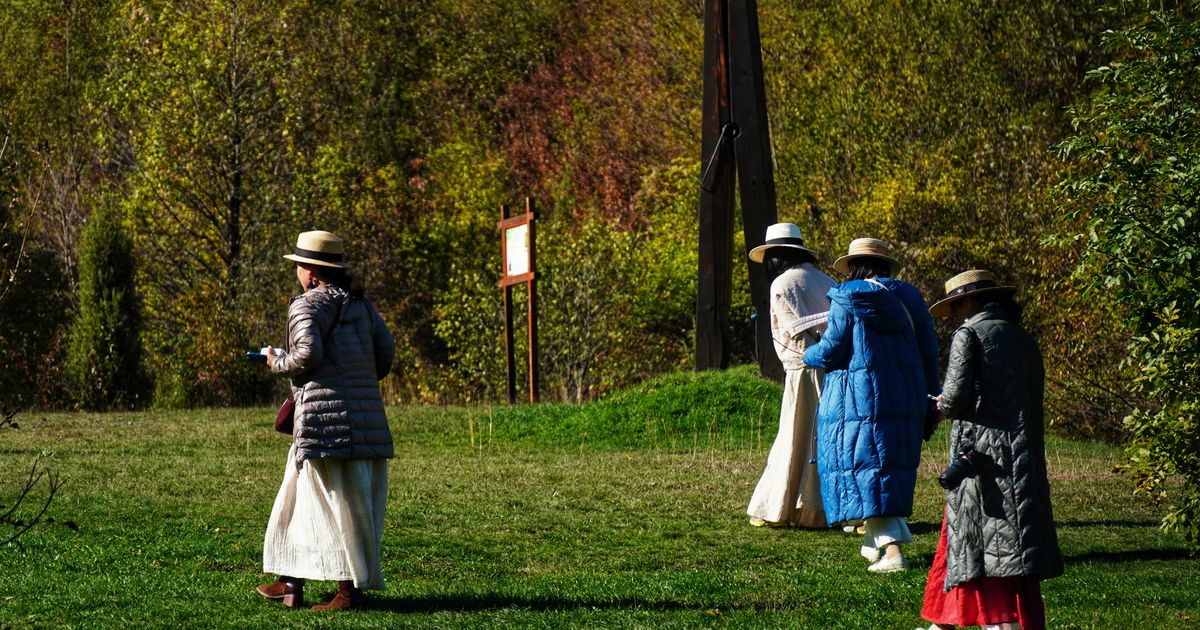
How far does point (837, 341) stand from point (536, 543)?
2587 millimetres

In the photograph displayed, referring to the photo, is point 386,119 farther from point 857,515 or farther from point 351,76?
point 857,515

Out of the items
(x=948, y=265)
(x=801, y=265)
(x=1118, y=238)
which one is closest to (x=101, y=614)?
(x=801, y=265)

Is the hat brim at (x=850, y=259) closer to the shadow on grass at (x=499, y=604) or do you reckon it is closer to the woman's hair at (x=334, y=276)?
the shadow on grass at (x=499, y=604)

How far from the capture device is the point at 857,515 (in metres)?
8.64

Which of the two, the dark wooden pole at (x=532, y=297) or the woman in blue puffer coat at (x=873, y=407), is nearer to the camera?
the woman in blue puffer coat at (x=873, y=407)

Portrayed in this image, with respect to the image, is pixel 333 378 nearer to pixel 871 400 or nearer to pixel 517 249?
pixel 871 400

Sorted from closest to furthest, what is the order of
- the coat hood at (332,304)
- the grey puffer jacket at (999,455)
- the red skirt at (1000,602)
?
the grey puffer jacket at (999,455) → the red skirt at (1000,602) → the coat hood at (332,304)

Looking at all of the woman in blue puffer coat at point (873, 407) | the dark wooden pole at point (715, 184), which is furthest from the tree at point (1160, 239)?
the dark wooden pole at point (715, 184)

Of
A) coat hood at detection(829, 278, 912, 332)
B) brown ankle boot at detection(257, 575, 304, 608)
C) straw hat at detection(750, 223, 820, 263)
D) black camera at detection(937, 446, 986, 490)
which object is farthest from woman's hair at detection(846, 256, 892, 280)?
brown ankle boot at detection(257, 575, 304, 608)

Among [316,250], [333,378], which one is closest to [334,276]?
[316,250]

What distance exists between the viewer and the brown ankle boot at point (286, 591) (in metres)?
7.55

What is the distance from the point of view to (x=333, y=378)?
737 cm

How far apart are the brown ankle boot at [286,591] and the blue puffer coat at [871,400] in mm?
3061

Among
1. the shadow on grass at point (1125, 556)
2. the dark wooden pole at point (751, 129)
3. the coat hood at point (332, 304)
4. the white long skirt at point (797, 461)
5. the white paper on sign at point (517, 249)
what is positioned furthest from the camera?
the white paper on sign at point (517, 249)
